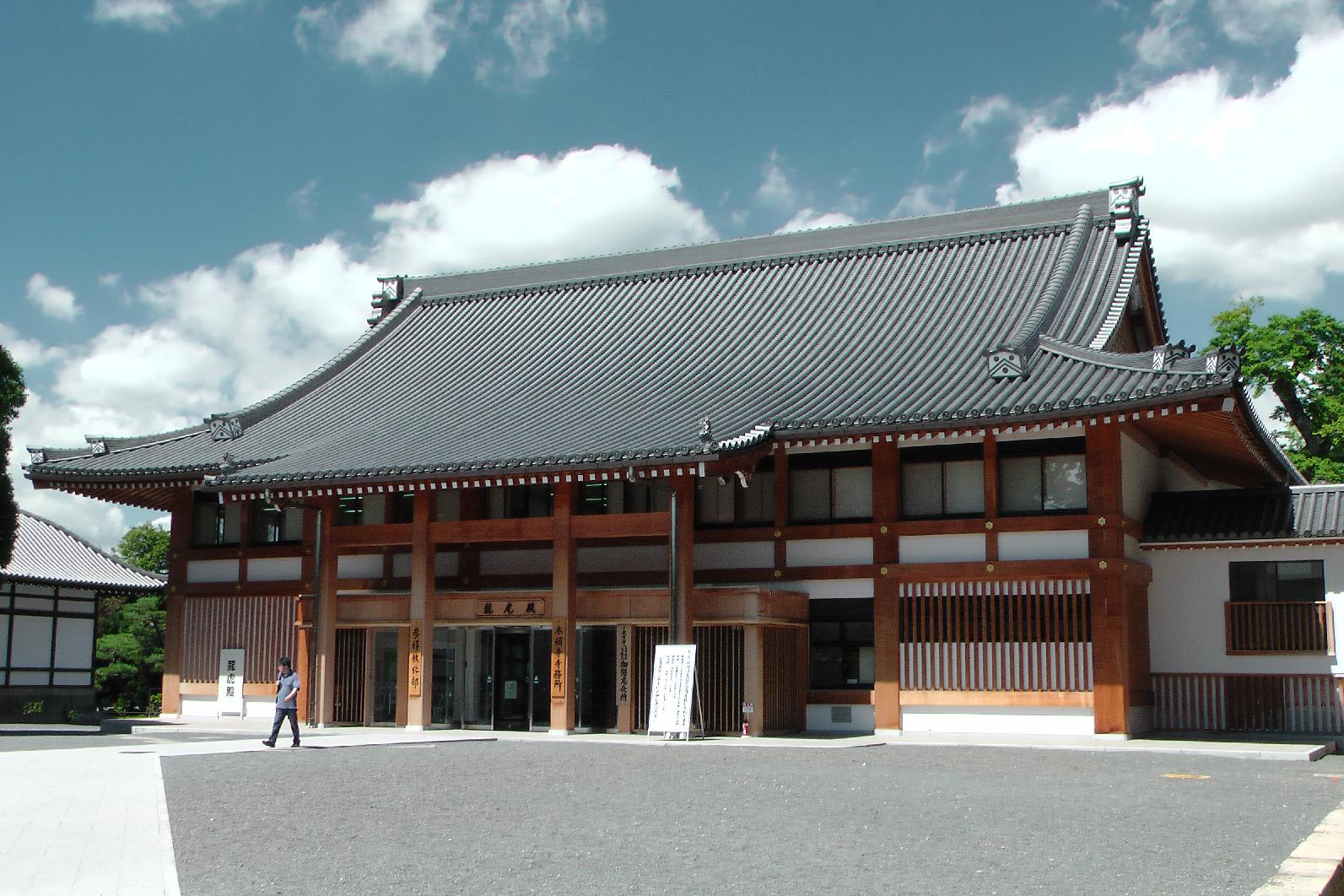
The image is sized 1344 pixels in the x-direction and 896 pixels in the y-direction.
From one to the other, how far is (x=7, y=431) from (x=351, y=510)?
6.57 m

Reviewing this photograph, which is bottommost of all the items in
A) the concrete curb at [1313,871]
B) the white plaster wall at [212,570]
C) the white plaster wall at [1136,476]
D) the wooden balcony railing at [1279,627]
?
the concrete curb at [1313,871]

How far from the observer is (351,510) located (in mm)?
26969

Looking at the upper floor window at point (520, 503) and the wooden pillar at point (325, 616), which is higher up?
the upper floor window at point (520, 503)

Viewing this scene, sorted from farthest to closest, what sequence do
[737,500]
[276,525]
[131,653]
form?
[131,653] → [276,525] → [737,500]

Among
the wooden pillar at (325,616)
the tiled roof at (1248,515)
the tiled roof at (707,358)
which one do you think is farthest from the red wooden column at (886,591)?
the wooden pillar at (325,616)

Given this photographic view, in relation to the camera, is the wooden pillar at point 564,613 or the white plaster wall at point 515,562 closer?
the wooden pillar at point 564,613

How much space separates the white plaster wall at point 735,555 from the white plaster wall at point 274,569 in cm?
828


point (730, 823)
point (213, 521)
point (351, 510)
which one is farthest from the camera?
point (213, 521)

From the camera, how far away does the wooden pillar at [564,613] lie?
74.6 ft

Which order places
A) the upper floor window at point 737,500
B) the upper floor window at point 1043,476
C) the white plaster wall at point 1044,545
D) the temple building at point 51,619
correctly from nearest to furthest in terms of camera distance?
the white plaster wall at point 1044,545 → the upper floor window at point 1043,476 → the upper floor window at point 737,500 → the temple building at point 51,619

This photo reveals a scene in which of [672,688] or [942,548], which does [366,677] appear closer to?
[672,688]

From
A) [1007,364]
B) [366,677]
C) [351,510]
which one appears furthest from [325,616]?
[1007,364]

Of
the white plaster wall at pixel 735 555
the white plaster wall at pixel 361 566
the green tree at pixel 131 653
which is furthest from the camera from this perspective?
the green tree at pixel 131 653

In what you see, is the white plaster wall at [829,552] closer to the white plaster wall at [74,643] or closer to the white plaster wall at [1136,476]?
the white plaster wall at [1136,476]
